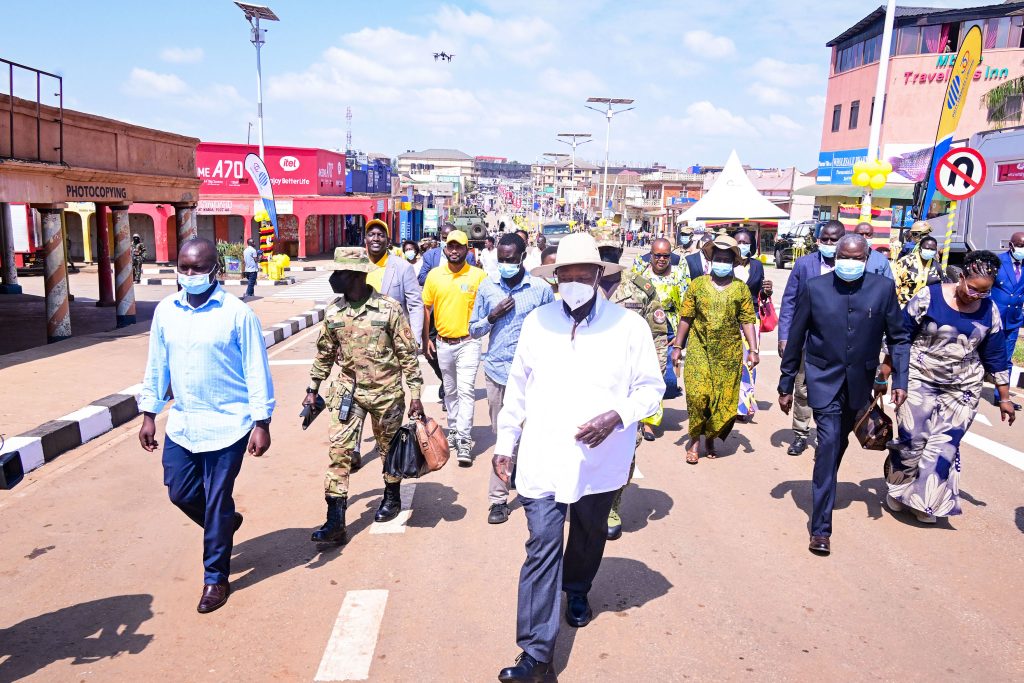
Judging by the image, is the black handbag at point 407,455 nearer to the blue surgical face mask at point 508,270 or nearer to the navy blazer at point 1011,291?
the blue surgical face mask at point 508,270

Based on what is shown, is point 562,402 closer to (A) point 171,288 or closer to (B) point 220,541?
(B) point 220,541

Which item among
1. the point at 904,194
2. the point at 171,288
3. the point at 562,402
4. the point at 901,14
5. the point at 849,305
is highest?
the point at 901,14

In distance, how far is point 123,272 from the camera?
1450cm

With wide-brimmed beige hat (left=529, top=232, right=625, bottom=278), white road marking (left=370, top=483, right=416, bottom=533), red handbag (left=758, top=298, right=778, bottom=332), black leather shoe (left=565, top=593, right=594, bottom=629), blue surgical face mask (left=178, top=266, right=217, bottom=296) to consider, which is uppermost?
wide-brimmed beige hat (left=529, top=232, right=625, bottom=278)

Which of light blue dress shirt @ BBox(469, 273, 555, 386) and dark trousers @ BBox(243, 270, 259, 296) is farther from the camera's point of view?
dark trousers @ BBox(243, 270, 259, 296)

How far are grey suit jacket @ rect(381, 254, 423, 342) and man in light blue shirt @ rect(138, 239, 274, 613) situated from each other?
2782 millimetres

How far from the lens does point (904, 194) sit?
3591cm

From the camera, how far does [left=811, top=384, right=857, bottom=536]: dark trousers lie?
4.80m

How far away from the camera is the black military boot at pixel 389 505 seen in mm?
5262

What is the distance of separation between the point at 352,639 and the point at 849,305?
11.3 ft

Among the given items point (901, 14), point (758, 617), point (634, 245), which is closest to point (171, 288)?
point (758, 617)

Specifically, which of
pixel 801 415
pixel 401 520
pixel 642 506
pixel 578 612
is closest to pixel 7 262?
pixel 401 520

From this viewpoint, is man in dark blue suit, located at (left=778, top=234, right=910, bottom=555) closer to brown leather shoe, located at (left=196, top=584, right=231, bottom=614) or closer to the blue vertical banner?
brown leather shoe, located at (left=196, top=584, right=231, bottom=614)

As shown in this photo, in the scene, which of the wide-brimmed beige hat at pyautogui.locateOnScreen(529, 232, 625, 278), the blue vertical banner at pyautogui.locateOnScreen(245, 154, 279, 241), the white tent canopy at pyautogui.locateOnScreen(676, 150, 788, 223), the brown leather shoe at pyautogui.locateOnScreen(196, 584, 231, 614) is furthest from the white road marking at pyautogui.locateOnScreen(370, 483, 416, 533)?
the blue vertical banner at pyautogui.locateOnScreen(245, 154, 279, 241)
